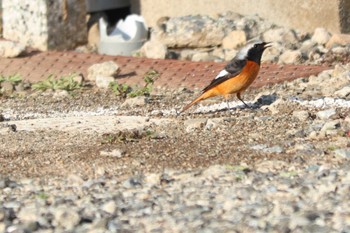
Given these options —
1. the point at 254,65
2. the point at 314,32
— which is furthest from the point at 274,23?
the point at 254,65

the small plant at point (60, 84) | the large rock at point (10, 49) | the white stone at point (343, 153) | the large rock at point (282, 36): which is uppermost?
the white stone at point (343, 153)

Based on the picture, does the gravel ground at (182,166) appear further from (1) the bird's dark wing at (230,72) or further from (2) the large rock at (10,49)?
(2) the large rock at (10,49)

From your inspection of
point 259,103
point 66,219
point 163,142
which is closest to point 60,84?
point 259,103

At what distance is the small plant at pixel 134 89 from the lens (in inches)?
433

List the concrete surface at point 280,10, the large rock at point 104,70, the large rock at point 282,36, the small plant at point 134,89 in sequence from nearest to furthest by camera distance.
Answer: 1. the small plant at point 134,89
2. the large rock at point 104,70
3. the large rock at point 282,36
4. the concrete surface at point 280,10

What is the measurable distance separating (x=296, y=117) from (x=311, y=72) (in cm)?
248

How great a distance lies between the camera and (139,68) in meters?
12.2

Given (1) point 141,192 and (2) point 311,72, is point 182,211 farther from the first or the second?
(2) point 311,72

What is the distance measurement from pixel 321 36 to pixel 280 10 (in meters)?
0.88

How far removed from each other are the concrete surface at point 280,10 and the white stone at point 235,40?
71 cm

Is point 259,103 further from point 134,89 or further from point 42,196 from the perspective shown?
point 42,196

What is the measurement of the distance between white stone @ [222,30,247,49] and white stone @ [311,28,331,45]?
31.2 inches

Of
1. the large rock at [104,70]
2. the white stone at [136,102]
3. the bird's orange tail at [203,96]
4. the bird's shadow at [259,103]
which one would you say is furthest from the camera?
the large rock at [104,70]

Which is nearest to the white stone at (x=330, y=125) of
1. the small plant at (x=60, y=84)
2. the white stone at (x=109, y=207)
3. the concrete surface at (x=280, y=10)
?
the white stone at (x=109, y=207)
